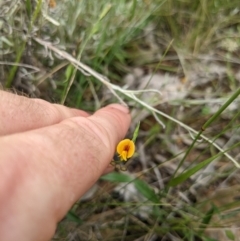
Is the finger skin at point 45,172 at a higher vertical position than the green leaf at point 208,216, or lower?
higher

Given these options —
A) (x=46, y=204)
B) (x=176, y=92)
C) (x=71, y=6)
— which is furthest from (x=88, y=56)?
(x=46, y=204)

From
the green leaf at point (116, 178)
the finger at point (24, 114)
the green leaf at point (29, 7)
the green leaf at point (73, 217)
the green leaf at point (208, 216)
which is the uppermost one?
the green leaf at point (29, 7)

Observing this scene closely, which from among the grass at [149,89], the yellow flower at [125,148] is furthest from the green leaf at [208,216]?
the yellow flower at [125,148]

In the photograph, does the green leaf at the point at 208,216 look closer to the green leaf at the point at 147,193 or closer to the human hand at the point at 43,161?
the green leaf at the point at 147,193

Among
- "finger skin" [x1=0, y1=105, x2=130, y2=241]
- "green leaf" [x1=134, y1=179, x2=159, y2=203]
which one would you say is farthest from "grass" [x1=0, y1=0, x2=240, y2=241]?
"finger skin" [x1=0, y1=105, x2=130, y2=241]

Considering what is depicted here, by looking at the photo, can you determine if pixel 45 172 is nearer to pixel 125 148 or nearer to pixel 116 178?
pixel 125 148

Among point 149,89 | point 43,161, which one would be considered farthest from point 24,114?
point 149,89

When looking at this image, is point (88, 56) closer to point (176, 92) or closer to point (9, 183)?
point (176, 92)
